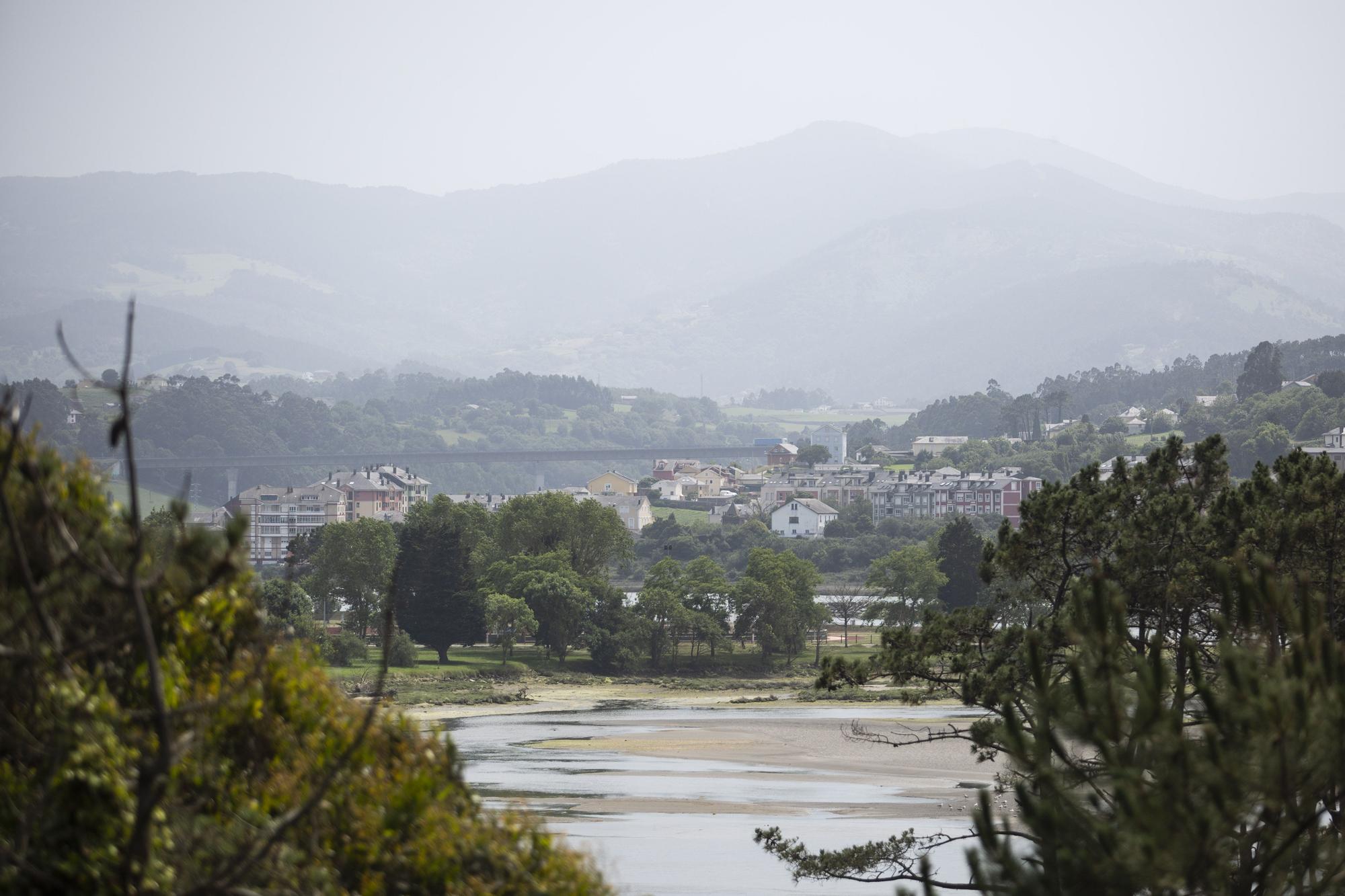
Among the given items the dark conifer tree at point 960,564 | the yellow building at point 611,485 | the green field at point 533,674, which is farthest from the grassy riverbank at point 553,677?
the yellow building at point 611,485

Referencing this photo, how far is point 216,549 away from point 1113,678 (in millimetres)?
6691

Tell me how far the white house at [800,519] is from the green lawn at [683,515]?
27.7 feet

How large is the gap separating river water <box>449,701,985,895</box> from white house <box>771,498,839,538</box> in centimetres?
8078

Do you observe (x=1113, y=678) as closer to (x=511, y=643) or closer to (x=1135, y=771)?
(x=1135, y=771)

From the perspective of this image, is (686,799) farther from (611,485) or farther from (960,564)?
(611,485)

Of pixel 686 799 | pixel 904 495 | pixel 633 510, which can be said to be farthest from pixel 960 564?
pixel 633 510

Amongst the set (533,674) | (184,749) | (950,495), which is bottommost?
(533,674)

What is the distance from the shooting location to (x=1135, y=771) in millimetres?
10773

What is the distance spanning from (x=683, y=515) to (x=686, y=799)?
113646 mm

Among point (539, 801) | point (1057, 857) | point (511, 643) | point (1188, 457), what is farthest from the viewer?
point (511, 643)

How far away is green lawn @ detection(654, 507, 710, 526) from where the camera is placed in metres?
146

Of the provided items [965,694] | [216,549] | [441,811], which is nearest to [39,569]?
[216,549]

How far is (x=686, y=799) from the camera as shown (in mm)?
38625

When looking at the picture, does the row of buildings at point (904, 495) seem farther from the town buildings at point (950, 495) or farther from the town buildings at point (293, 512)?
the town buildings at point (293, 512)
